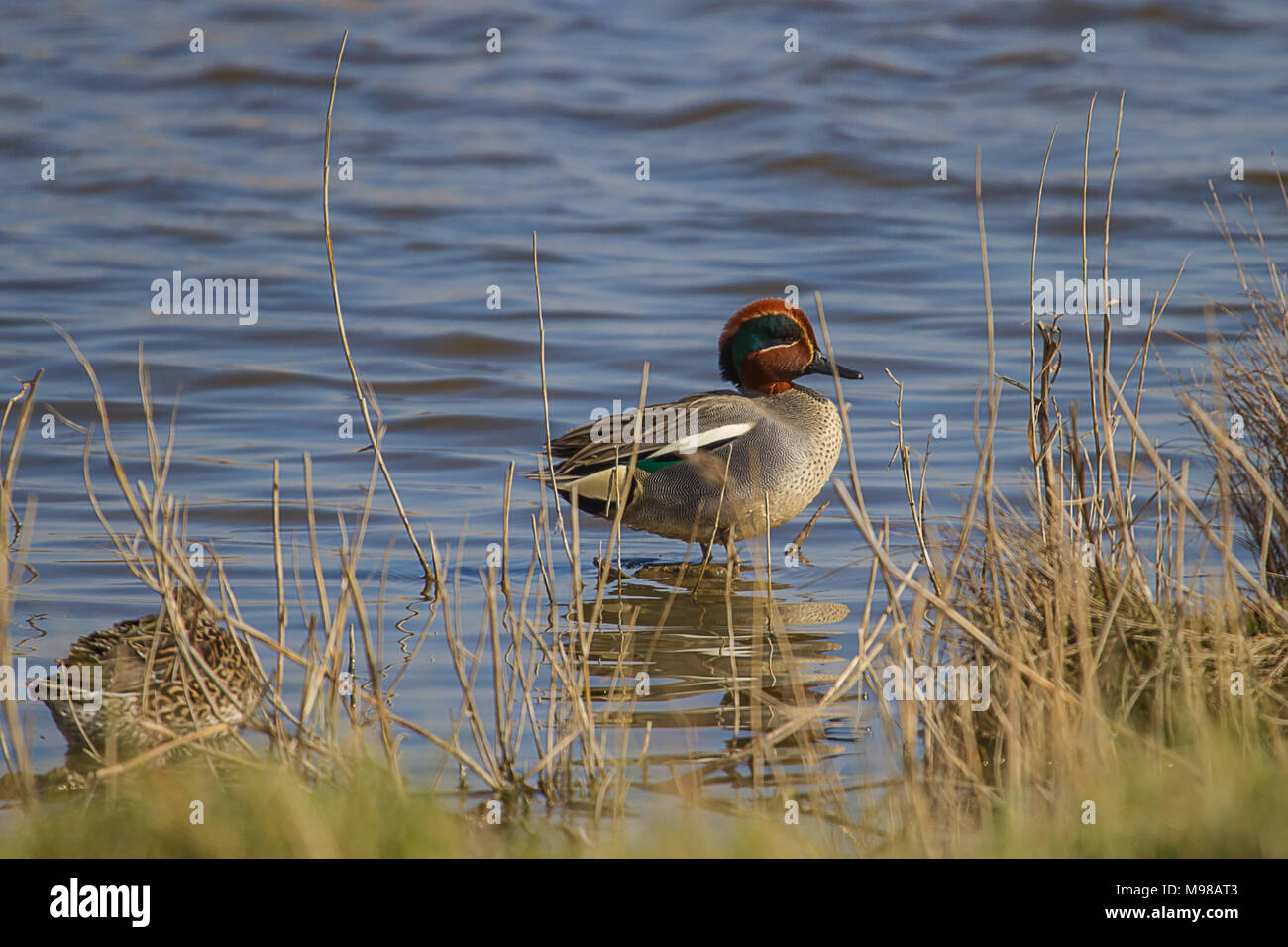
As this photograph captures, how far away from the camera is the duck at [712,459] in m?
6.73

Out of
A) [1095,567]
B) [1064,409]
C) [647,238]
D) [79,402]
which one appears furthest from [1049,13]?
[1095,567]

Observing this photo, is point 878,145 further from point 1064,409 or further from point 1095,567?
point 1095,567

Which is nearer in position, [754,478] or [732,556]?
[732,556]

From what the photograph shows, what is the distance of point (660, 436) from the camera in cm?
683

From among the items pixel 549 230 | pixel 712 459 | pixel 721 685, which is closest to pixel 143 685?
pixel 721 685

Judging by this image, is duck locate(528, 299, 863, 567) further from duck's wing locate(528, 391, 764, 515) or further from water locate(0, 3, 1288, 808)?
water locate(0, 3, 1288, 808)

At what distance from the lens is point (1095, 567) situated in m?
4.09

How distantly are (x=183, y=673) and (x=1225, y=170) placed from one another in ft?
45.1

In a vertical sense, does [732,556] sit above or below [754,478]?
below

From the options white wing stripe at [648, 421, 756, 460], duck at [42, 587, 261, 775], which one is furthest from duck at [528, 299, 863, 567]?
duck at [42, 587, 261, 775]

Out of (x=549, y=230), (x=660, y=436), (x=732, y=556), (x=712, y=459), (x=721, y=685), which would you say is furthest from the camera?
(x=549, y=230)

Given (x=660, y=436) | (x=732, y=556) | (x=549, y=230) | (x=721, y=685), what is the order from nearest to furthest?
(x=721, y=685)
(x=732, y=556)
(x=660, y=436)
(x=549, y=230)

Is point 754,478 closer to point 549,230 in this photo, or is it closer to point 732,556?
point 732,556

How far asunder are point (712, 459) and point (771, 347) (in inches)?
31.1
